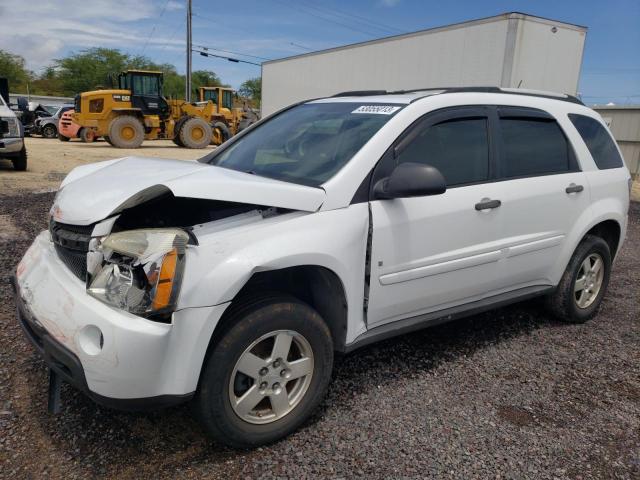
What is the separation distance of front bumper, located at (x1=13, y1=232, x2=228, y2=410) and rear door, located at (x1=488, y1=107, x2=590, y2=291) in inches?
84.5

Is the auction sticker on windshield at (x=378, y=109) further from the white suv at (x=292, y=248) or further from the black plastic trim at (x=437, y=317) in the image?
the black plastic trim at (x=437, y=317)

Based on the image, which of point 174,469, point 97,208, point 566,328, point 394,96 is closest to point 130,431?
point 174,469

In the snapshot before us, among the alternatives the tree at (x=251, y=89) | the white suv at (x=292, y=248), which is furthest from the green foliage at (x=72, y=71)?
the white suv at (x=292, y=248)

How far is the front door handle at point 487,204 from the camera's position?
3178mm

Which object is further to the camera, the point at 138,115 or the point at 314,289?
the point at 138,115

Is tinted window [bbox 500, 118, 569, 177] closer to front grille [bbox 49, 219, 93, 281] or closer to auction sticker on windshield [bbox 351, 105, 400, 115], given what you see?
auction sticker on windshield [bbox 351, 105, 400, 115]

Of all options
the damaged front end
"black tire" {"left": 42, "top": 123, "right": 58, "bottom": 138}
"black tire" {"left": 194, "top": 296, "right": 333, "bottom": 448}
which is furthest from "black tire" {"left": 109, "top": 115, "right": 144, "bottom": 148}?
"black tire" {"left": 194, "top": 296, "right": 333, "bottom": 448}

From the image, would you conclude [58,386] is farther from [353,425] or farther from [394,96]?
[394,96]

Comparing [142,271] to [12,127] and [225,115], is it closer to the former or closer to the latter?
[12,127]

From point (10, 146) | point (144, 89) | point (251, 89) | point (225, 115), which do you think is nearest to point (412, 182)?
point (10, 146)

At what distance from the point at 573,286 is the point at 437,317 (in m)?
1.58

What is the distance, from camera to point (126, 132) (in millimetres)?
19938

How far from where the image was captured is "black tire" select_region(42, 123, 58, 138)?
2653cm

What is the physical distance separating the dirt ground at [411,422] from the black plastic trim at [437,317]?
1.23ft
